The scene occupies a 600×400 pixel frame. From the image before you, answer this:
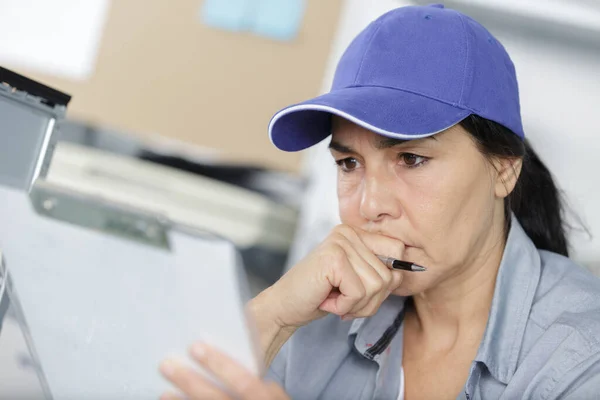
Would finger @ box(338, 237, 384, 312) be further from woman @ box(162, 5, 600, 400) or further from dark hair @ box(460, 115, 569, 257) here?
dark hair @ box(460, 115, 569, 257)

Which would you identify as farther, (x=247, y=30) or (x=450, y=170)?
(x=247, y=30)

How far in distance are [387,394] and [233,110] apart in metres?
1.37

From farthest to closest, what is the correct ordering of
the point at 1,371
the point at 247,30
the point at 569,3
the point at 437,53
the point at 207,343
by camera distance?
the point at 247,30 → the point at 569,3 → the point at 437,53 → the point at 1,371 → the point at 207,343

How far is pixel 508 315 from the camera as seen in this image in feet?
2.93

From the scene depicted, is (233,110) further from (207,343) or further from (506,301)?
(207,343)

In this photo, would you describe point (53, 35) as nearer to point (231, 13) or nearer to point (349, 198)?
point (231, 13)

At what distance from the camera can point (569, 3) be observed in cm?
123

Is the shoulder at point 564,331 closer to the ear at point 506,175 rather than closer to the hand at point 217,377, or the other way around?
the ear at point 506,175

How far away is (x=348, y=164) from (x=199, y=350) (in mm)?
543

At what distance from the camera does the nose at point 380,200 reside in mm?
877

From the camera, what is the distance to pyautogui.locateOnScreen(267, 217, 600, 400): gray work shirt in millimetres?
781

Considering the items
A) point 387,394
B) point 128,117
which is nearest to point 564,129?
point 387,394

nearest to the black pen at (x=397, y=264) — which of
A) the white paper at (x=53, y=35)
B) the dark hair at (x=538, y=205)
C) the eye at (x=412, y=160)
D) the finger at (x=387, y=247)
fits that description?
the finger at (x=387, y=247)

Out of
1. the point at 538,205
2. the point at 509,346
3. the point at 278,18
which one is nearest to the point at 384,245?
the point at 509,346
